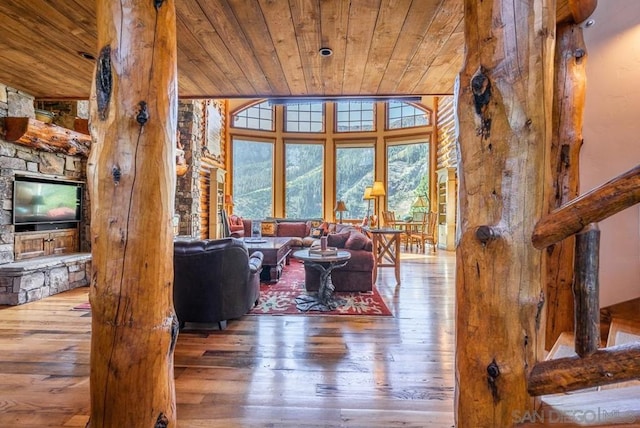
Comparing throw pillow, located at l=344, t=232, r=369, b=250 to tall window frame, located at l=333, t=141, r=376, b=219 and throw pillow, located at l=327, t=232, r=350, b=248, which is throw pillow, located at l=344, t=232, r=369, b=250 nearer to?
throw pillow, located at l=327, t=232, r=350, b=248

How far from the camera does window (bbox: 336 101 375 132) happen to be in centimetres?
993

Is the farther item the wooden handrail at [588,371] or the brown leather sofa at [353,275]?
the brown leather sofa at [353,275]

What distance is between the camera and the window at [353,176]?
1002cm

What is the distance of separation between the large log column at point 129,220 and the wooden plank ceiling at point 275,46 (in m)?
0.88

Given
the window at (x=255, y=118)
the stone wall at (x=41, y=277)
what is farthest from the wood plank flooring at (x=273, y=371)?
the window at (x=255, y=118)

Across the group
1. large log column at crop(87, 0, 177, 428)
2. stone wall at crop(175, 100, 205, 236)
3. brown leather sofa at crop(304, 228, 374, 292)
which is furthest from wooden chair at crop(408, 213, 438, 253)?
large log column at crop(87, 0, 177, 428)

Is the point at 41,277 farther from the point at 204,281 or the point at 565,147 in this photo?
the point at 565,147

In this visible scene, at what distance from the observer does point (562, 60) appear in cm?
198

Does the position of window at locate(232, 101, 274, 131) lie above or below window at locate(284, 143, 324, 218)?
above

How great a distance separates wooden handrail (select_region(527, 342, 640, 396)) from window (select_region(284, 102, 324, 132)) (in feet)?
31.8

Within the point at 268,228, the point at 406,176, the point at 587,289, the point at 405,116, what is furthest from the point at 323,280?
the point at 405,116

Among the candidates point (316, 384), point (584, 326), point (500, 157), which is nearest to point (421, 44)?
point (500, 157)

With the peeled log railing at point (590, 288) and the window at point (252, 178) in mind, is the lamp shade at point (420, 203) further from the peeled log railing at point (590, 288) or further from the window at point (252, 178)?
the peeled log railing at point (590, 288)

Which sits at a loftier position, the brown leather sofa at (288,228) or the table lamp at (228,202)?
the table lamp at (228,202)
